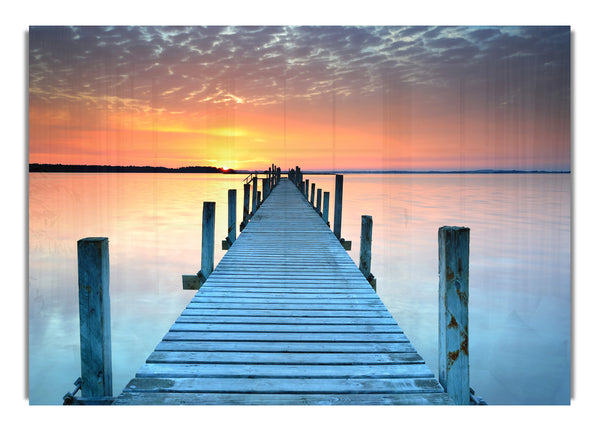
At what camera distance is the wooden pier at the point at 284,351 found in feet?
7.11

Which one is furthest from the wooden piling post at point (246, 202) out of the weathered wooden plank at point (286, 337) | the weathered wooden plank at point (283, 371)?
the weathered wooden plank at point (283, 371)

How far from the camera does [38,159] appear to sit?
394 cm

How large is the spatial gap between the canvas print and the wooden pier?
2 centimetres

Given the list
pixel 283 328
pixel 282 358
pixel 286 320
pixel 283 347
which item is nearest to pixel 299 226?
pixel 286 320

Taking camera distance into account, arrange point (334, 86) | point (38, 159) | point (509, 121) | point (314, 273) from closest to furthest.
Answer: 1. point (38, 159)
2. point (314, 273)
3. point (509, 121)
4. point (334, 86)

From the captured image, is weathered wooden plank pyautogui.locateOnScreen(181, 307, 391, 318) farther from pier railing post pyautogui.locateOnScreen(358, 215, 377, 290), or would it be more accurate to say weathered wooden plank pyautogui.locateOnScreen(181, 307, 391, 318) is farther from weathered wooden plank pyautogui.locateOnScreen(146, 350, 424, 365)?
pier railing post pyautogui.locateOnScreen(358, 215, 377, 290)

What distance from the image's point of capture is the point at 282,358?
252 centimetres

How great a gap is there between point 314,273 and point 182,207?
21.6 meters

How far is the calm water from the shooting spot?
18.2ft

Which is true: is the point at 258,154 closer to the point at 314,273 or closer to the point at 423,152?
the point at 423,152

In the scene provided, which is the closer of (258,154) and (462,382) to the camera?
(462,382)
